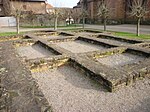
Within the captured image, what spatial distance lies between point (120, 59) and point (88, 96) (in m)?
4.12

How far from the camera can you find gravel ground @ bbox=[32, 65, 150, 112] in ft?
14.7

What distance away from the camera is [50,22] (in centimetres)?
3556

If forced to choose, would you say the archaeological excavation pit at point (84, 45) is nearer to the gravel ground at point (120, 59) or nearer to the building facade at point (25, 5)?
the gravel ground at point (120, 59)

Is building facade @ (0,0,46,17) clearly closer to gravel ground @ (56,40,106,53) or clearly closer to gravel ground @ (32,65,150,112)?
gravel ground @ (56,40,106,53)

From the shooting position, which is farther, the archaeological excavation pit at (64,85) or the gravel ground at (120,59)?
the gravel ground at (120,59)

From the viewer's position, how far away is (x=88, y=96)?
5.09 meters

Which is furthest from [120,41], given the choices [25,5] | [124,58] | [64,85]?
[25,5]

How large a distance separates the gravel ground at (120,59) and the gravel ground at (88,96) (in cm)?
206

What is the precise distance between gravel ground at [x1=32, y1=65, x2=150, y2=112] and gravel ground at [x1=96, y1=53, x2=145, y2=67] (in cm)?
206

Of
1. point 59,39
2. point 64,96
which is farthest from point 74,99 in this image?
point 59,39

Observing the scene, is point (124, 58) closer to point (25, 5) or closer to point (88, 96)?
point (88, 96)

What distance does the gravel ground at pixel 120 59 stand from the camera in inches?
322

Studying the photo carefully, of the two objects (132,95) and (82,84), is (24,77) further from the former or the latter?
(132,95)

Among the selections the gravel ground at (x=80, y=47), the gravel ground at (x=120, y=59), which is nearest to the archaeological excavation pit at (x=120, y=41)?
the gravel ground at (x=80, y=47)
